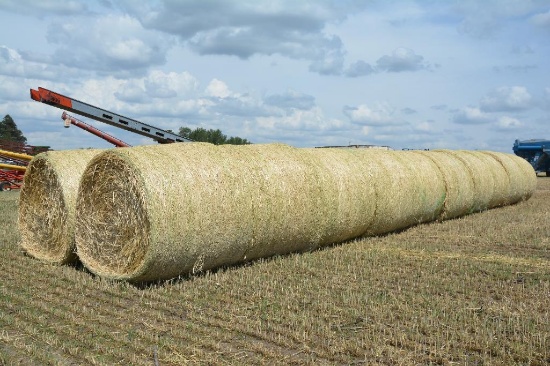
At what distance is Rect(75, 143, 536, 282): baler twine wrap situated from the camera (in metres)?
6.86

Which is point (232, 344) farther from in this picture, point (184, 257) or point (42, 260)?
point (42, 260)

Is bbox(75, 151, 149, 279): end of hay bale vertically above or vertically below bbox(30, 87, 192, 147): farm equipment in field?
below

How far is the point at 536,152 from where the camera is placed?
33156 mm

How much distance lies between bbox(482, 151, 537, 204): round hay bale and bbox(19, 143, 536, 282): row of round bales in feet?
21.2

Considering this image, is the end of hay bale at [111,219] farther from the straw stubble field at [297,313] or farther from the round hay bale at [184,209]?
the straw stubble field at [297,313]

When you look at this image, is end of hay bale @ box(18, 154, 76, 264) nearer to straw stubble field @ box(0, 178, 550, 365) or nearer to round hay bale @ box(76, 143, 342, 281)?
straw stubble field @ box(0, 178, 550, 365)

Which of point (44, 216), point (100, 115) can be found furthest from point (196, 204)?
point (100, 115)

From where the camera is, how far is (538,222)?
12.9 meters

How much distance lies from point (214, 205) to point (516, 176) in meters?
12.2

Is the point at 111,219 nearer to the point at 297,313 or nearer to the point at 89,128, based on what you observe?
the point at 297,313

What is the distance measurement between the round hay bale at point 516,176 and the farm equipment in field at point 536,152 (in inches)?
600

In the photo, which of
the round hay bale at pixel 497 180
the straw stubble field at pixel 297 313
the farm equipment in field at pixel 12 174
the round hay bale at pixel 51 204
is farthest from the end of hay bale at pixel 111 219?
the farm equipment in field at pixel 12 174

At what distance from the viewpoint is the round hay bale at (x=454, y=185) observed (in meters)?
13.0

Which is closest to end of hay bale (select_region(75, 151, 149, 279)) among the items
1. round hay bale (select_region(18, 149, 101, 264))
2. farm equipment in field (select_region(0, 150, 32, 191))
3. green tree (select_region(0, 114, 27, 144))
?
round hay bale (select_region(18, 149, 101, 264))
